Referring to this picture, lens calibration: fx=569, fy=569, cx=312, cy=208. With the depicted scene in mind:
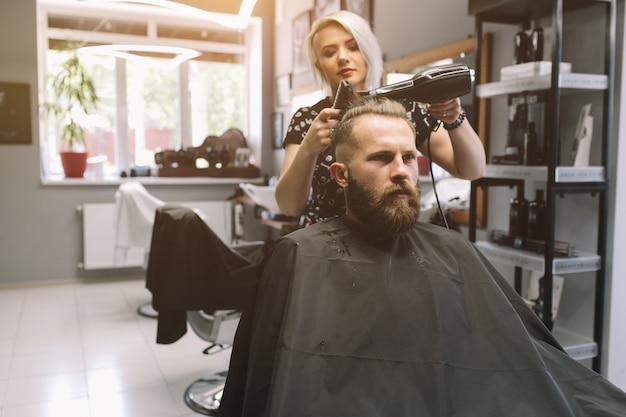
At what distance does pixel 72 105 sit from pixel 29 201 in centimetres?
90

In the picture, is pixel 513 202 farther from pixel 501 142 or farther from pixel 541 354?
pixel 541 354

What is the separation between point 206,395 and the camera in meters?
2.63

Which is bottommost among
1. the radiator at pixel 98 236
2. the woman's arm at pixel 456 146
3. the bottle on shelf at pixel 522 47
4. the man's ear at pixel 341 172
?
the radiator at pixel 98 236

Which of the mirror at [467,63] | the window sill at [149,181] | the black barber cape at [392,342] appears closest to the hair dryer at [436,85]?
the black barber cape at [392,342]

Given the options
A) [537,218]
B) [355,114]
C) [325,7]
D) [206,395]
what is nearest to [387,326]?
[355,114]

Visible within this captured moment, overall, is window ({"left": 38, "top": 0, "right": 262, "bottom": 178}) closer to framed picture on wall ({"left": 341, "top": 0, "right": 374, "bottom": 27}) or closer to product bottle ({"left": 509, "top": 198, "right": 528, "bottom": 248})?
framed picture on wall ({"left": 341, "top": 0, "right": 374, "bottom": 27})

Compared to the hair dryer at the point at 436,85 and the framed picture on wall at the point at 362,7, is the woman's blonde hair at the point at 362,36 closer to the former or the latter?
the hair dryer at the point at 436,85

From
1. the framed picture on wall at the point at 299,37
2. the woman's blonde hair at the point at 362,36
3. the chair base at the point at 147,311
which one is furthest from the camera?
the framed picture on wall at the point at 299,37

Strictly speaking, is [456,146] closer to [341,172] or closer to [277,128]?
[341,172]

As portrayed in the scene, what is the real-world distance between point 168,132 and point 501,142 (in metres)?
4.02

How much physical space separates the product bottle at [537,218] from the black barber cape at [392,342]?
97 cm

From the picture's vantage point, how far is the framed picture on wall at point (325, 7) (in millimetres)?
4041

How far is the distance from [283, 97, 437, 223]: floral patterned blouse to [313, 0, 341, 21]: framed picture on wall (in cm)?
261

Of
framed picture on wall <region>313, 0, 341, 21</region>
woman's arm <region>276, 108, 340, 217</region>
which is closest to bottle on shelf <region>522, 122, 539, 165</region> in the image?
woman's arm <region>276, 108, 340, 217</region>
